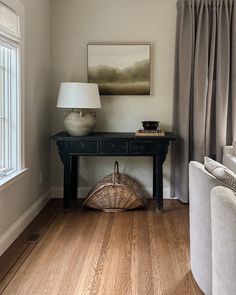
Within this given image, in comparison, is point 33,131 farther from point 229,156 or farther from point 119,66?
point 229,156

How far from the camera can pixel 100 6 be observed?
4590 mm

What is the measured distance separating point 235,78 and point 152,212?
1.87 meters

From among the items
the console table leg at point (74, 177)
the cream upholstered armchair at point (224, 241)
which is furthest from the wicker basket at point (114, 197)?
the cream upholstered armchair at point (224, 241)

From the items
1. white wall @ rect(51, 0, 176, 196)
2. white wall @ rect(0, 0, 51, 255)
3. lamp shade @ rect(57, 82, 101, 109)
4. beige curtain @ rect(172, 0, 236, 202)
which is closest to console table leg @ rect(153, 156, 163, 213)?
beige curtain @ rect(172, 0, 236, 202)

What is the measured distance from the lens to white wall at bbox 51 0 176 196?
4586mm

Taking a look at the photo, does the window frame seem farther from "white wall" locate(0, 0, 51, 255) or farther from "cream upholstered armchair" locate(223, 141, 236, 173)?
"cream upholstered armchair" locate(223, 141, 236, 173)

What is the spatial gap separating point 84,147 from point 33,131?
580 mm

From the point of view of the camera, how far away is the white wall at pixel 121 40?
15.0 feet

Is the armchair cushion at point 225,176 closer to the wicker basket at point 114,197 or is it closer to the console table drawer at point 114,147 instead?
the console table drawer at point 114,147

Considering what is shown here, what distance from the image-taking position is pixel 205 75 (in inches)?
174

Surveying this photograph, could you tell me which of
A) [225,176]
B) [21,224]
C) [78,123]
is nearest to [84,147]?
[78,123]

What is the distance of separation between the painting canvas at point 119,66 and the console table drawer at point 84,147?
84 centimetres

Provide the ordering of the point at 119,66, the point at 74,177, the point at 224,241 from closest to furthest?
the point at 224,241
the point at 119,66
the point at 74,177

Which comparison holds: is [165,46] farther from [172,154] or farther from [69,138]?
[69,138]
